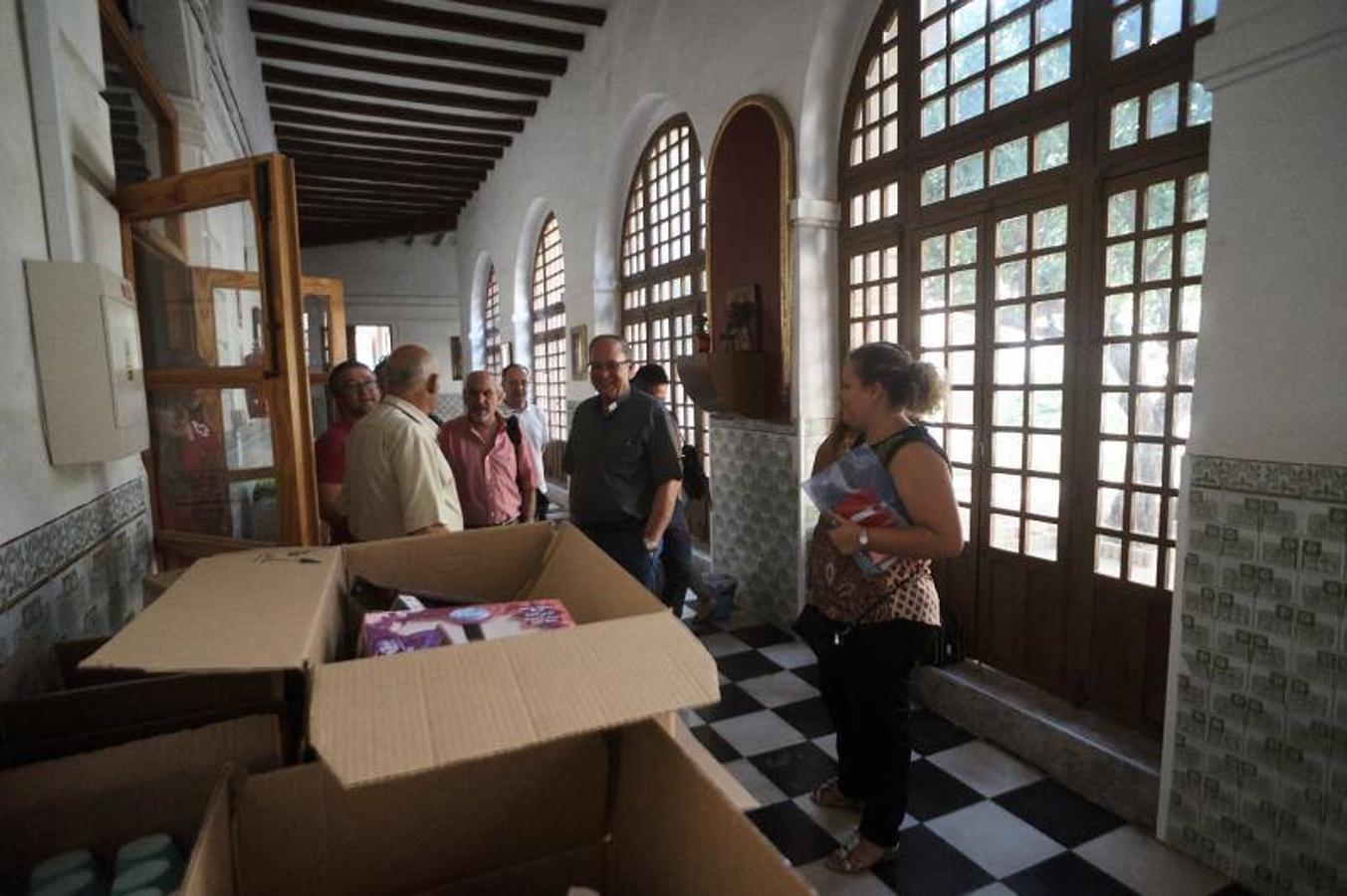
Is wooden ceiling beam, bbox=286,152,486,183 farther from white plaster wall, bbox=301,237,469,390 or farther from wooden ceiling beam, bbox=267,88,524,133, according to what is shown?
white plaster wall, bbox=301,237,469,390

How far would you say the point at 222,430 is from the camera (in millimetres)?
2654

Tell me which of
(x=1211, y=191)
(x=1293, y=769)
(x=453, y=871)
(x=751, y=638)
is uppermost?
(x=1211, y=191)

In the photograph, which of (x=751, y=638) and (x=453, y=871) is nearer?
(x=453, y=871)

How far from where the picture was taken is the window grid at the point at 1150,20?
2.43 m

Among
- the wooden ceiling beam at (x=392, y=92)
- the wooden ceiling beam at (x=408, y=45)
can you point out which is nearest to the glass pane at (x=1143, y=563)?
the wooden ceiling beam at (x=408, y=45)

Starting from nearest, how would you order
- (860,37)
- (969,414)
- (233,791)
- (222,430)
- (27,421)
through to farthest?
(233,791) < (27,421) < (222,430) < (969,414) < (860,37)

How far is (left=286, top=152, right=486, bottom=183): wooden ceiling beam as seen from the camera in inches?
372

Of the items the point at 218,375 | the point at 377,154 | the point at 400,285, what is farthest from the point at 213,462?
the point at 400,285

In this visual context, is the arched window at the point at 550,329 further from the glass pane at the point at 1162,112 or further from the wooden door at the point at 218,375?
the glass pane at the point at 1162,112

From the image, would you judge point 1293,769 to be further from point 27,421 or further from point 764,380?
point 27,421

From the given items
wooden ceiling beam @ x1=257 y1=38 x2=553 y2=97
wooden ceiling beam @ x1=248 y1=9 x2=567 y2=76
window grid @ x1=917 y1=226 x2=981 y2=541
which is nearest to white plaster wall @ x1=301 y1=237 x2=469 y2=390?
wooden ceiling beam @ x1=257 y1=38 x2=553 y2=97

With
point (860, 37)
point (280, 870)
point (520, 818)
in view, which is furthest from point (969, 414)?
point (280, 870)

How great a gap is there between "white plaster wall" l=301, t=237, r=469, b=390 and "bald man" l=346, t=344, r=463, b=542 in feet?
38.7

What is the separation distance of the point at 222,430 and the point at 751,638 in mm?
2937
